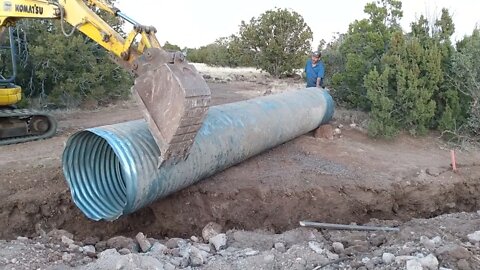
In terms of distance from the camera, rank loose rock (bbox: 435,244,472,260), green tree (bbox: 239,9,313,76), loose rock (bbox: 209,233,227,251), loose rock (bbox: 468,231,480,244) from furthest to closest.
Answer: green tree (bbox: 239,9,313,76) < loose rock (bbox: 209,233,227,251) < loose rock (bbox: 468,231,480,244) < loose rock (bbox: 435,244,472,260)

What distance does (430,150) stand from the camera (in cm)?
982

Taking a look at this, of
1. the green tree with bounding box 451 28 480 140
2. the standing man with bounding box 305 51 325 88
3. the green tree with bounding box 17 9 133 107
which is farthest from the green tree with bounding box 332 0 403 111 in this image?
the green tree with bounding box 17 9 133 107

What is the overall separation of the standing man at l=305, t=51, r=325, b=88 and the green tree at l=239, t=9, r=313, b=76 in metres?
7.49

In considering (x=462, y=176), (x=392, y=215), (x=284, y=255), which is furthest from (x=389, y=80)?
(x=284, y=255)

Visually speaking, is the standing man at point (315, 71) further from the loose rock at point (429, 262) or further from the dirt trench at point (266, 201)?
the loose rock at point (429, 262)

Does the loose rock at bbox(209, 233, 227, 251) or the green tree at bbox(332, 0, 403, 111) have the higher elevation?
the green tree at bbox(332, 0, 403, 111)

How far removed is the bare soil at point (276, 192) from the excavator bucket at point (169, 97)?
150 cm

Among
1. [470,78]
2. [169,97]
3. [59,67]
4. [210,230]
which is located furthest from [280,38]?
[169,97]

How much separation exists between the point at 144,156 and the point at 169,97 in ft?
2.50

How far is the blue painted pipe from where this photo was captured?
5533 mm

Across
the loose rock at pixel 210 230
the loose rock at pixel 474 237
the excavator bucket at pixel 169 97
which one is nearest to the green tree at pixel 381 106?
the loose rock at pixel 210 230

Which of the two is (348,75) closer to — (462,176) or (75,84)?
(462,176)

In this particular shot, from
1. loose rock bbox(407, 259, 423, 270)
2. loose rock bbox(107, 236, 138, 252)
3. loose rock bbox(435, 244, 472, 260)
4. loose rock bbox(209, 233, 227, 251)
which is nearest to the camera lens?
loose rock bbox(407, 259, 423, 270)

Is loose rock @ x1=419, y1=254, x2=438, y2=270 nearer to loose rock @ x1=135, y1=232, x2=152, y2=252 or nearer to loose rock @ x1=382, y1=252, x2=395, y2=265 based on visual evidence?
loose rock @ x1=382, y1=252, x2=395, y2=265
